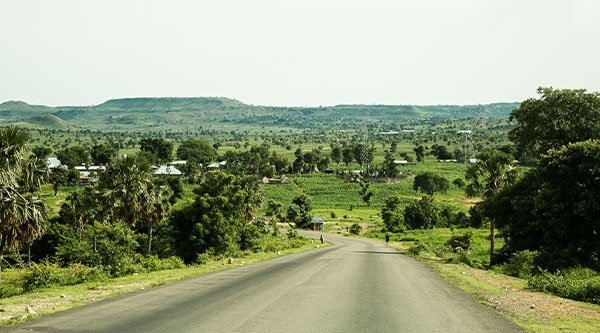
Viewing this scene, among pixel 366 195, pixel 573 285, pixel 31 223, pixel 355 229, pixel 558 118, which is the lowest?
pixel 355 229

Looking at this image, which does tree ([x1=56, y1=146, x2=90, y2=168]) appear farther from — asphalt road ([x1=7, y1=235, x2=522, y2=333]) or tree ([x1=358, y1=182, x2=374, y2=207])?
asphalt road ([x1=7, y1=235, x2=522, y2=333])

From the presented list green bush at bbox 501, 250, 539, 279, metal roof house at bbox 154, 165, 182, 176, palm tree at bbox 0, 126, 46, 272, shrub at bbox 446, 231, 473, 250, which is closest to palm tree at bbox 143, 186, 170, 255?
palm tree at bbox 0, 126, 46, 272

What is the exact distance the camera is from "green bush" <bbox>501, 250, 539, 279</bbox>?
124 ft

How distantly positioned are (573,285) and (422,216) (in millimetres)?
79739

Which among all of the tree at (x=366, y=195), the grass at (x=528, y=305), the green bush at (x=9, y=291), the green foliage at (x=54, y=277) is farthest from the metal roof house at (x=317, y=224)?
the green bush at (x=9, y=291)

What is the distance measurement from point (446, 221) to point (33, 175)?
283 feet

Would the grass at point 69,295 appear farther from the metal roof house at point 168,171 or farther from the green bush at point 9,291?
the metal roof house at point 168,171

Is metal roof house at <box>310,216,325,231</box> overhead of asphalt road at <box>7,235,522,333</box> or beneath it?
beneath

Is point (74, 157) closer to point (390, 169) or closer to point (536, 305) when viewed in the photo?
point (390, 169)

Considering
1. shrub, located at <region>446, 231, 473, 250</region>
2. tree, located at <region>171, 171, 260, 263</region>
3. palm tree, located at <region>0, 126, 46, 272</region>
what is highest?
palm tree, located at <region>0, 126, 46, 272</region>

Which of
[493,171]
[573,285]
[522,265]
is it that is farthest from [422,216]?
[573,285]

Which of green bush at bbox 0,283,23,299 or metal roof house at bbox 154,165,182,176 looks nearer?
green bush at bbox 0,283,23,299

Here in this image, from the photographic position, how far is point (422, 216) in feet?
345

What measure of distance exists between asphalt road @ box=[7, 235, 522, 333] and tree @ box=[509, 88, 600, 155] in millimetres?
29016
